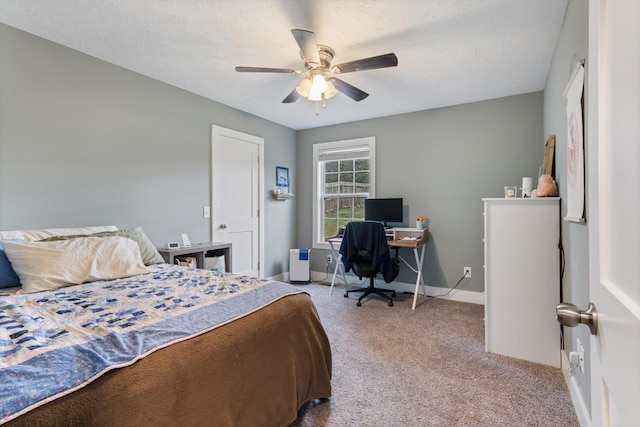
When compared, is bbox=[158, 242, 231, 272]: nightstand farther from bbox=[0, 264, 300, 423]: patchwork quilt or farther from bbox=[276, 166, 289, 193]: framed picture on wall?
bbox=[276, 166, 289, 193]: framed picture on wall

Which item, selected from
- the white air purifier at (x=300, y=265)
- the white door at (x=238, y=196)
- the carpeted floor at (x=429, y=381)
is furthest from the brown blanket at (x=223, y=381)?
the white air purifier at (x=300, y=265)

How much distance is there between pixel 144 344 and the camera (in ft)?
3.44

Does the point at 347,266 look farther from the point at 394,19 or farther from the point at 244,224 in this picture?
the point at 394,19

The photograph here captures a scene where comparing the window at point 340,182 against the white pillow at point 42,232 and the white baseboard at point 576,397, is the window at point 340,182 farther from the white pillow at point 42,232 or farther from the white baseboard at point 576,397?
the white pillow at point 42,232

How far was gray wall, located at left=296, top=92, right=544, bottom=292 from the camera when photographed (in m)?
3.45

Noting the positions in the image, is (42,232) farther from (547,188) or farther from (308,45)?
(547,188)

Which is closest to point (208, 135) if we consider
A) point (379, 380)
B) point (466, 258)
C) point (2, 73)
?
point (2, 73)

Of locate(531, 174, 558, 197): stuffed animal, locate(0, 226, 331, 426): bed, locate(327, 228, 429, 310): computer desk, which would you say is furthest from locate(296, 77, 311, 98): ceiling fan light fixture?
locate(531, 174, 558, 197): stuffed animal

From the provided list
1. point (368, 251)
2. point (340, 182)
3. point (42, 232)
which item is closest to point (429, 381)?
point (368, 251)

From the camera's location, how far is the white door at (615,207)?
1.52 ft

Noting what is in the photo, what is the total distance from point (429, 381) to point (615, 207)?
186cm

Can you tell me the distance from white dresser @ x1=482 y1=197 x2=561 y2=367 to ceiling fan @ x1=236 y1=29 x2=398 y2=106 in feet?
4.68

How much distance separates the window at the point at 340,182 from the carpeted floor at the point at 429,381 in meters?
1.88

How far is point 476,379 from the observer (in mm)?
2041
